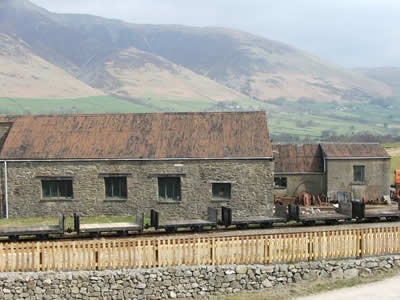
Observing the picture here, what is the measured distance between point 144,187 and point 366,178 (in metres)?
19.4

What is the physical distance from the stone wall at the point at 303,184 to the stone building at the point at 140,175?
28.3 ft

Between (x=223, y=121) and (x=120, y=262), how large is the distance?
20.1m

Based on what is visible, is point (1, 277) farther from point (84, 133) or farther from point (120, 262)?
point (84, 133)

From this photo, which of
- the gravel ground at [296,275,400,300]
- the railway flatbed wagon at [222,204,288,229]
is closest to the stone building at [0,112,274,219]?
the railway flatbed wagon at [222,204,288,229]

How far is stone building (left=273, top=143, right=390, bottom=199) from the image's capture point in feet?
148

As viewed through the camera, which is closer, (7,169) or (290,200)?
(7,169)

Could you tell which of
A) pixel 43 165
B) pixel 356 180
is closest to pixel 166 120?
pixel 43 165

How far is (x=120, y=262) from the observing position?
21828 mm

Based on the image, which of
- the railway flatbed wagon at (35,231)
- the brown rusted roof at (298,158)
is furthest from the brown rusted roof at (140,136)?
the railway flatbed wagon at (35,231)

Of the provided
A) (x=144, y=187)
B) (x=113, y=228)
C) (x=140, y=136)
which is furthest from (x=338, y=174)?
(x=113, y=228)

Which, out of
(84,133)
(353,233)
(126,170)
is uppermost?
(84,133)

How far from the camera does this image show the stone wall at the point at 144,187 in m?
36.1

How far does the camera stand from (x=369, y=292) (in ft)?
69.7

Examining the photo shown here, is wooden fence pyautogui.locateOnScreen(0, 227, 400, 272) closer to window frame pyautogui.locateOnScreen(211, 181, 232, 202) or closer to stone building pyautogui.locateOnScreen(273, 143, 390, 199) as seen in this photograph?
window frame pyautogui.locateOnScreen(211, 181, 232, 202)
